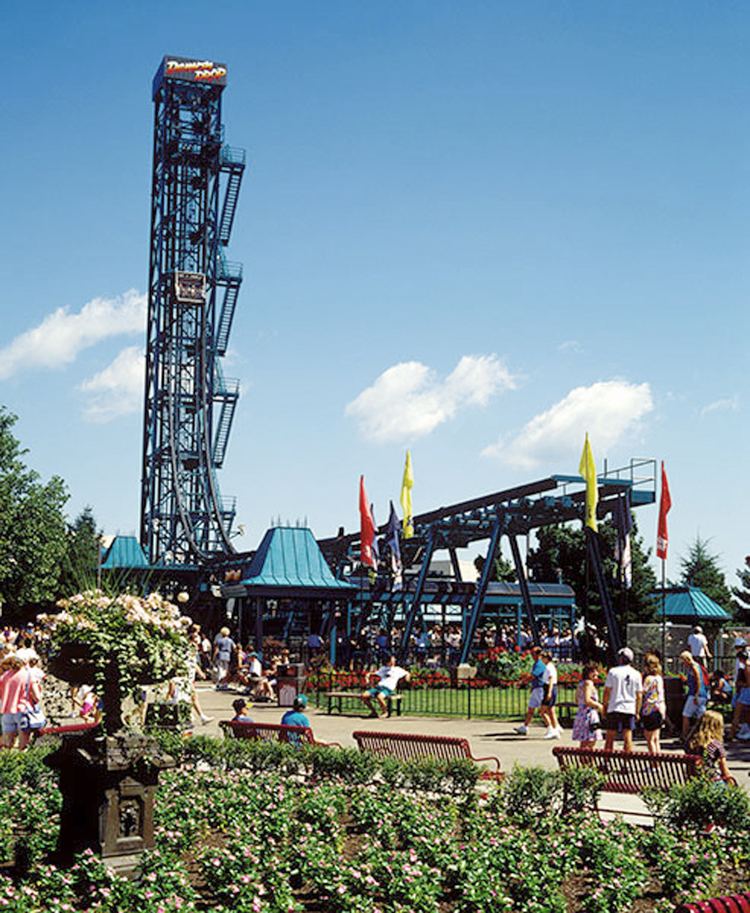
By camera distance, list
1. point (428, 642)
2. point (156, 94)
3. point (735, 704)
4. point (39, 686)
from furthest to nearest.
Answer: point (156, 94), point (428, 642), point (735, 704), point (39, 686)

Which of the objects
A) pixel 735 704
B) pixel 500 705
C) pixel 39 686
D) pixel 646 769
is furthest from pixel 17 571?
pixel 646 769

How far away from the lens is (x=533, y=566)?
72.7 metres

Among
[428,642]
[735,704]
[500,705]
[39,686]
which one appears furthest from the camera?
[428,642]

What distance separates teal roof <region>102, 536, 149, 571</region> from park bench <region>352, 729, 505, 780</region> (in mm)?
40477

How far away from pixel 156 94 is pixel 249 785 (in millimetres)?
62661

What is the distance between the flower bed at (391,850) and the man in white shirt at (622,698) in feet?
11.5

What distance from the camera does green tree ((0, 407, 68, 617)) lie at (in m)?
45.5

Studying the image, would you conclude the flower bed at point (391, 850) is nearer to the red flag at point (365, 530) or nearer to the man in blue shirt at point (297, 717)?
the man in blue shirt at point (297, 717)

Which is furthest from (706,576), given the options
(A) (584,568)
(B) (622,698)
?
(B) (622,698)

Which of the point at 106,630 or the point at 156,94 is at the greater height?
the point at 156,94

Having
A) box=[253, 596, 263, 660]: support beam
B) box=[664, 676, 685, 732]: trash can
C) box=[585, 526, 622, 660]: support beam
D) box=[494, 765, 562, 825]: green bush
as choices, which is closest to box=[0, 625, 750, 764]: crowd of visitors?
box=[664, 676, 685, 732]: trash can

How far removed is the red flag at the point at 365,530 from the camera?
120 feet

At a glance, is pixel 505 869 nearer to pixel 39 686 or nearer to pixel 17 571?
pixel 39 686

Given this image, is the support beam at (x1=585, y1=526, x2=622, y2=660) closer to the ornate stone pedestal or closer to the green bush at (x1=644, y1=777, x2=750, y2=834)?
the green bush at (x1=644, y1=777, x2=750, y2=834)
